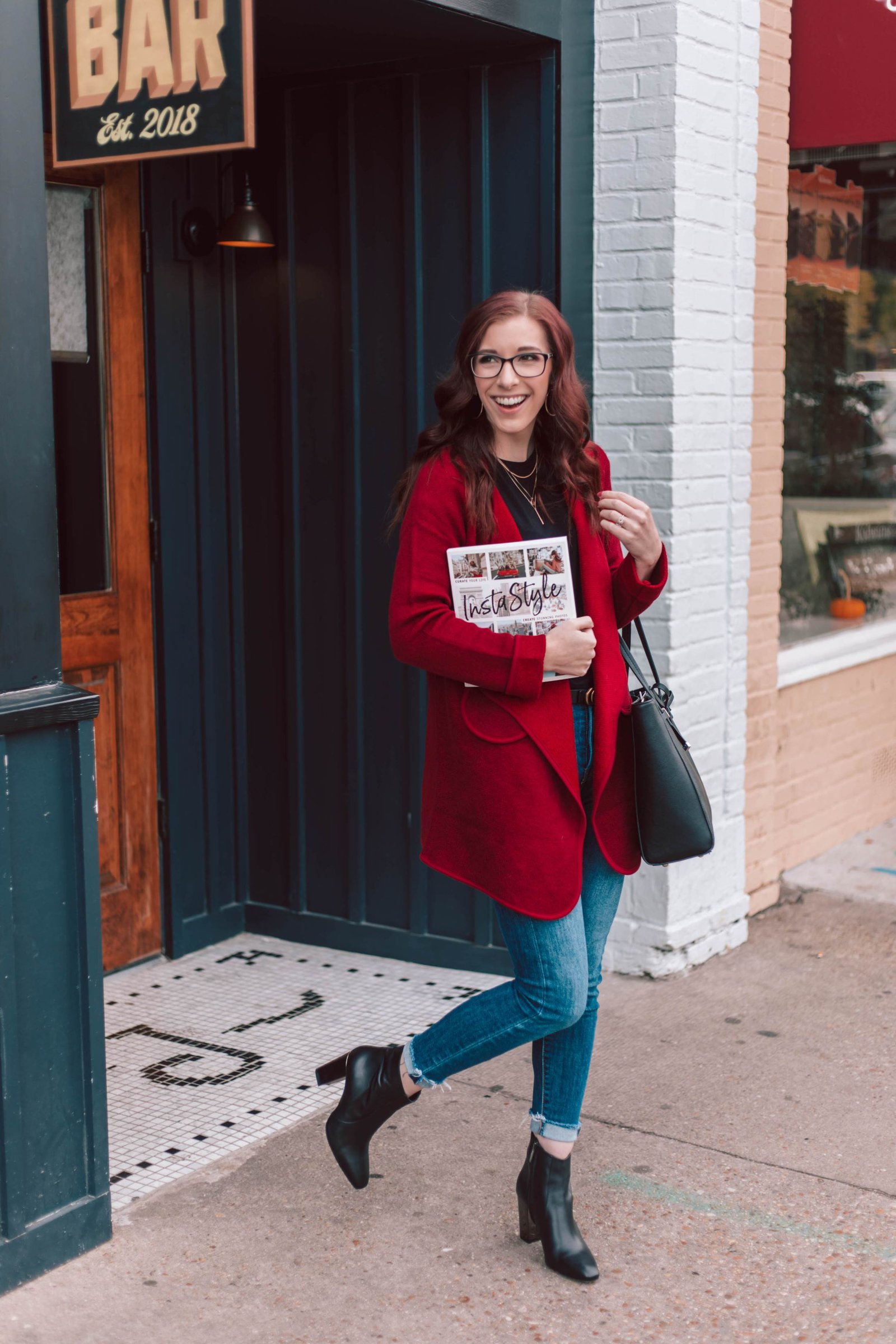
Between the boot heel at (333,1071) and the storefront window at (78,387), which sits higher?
the storefront window at (78,387)

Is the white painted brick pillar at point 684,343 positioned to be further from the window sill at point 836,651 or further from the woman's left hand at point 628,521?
the woman's left hand at point 628,521

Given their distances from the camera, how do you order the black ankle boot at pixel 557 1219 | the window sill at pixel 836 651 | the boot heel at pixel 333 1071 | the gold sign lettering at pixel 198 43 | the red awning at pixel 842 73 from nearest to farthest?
the gold sign lettering at pixel 198 43, the black ankle boot at pixel 557 1219, the boot heel at pixel 333 1071, the red awning at pixel 842 73, the window sill at pixel 836 651

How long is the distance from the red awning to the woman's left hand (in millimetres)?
2377

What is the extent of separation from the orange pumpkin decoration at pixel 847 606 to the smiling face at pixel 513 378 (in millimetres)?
3855

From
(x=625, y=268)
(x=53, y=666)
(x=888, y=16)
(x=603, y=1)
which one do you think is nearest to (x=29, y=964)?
(x=53, y=666)

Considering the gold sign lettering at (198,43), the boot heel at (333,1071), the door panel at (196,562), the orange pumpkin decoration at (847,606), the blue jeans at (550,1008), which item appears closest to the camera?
the gold sign lettering at (198,43)

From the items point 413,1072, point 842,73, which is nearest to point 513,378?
point 413,1072

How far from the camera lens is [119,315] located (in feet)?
15.7

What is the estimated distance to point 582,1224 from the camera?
3328 mm

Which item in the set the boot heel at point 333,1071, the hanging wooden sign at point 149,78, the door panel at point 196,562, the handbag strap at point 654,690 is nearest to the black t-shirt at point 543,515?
the handbag strap at point 654,690

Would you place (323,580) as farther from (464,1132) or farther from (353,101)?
(464,1132)

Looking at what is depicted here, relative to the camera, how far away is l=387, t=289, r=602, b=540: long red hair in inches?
118

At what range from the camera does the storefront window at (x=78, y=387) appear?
4625 millimetres

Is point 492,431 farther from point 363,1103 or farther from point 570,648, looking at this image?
point 363,1103
